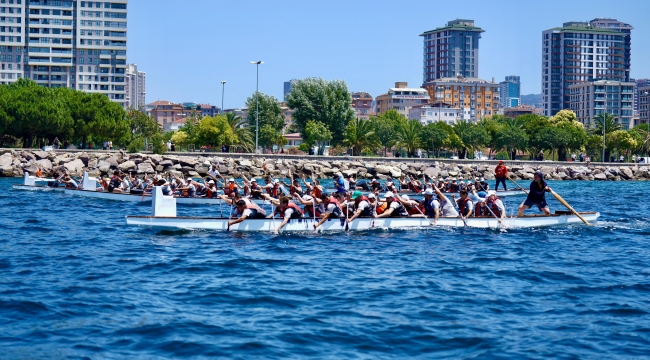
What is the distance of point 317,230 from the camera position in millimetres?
27578

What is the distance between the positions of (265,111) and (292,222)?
76.1 meters

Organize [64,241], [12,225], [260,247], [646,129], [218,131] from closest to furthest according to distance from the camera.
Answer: [260,247], [64,241], [12,225], [218,131], [646,129]

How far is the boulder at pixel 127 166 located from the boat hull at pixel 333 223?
40.7m

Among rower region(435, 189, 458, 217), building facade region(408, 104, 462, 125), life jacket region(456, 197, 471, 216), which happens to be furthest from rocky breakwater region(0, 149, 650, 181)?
building facade region(408, 104, 462, 125)

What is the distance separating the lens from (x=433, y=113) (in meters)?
A: 178

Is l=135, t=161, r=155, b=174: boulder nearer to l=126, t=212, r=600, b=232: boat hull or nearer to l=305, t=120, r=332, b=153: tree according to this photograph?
l=305, t=120, r=332, b=153: tree

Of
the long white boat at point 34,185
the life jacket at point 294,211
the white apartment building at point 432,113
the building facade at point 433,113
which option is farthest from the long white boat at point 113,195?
the white apartment building at point 432,113

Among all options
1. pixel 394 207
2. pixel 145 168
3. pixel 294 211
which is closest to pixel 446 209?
pixel 394 207

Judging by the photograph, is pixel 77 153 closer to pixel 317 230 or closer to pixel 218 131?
pixel 218 131

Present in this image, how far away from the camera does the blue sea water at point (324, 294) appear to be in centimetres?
1417

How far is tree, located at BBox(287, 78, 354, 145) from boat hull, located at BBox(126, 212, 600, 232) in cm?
6877

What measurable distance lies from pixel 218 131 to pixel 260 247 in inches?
2699

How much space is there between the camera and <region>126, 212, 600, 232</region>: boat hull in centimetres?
2669

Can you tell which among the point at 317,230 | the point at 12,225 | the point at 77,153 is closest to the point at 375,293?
the point at 317,230
